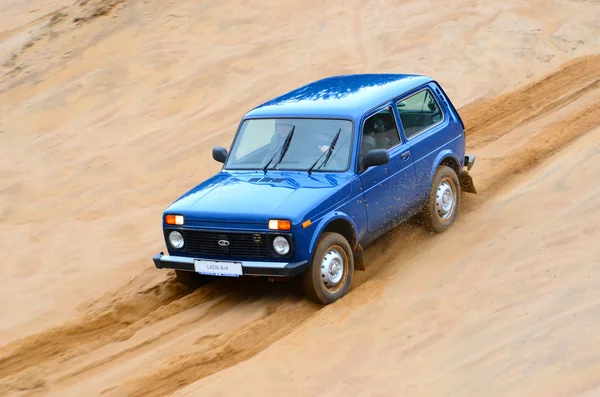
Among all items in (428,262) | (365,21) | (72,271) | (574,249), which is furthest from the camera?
(365,21)

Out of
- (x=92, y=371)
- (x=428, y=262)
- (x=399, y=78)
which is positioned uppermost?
(x=399, y=78)

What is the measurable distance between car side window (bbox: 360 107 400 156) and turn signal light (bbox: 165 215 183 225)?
6.05 ft

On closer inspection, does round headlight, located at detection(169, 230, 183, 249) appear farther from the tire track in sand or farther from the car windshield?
the car windshield

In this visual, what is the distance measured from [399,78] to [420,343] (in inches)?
145

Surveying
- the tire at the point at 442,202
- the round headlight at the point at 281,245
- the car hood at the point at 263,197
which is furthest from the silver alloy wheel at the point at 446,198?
the round headlight at the point at 281,245

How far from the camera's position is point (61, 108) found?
15.5 meters

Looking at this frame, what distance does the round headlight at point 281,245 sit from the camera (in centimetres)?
786

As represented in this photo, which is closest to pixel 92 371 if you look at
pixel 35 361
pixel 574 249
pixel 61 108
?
pixel 35 361

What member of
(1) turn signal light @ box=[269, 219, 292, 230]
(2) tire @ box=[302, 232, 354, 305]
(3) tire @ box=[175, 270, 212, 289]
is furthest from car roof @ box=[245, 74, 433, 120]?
(3) tire @ box=[175, 270, 212, 289]

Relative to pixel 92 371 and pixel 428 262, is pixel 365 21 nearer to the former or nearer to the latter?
pixel 428 262

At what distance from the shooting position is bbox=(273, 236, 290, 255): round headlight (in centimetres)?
786

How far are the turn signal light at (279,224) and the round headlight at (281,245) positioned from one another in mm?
97

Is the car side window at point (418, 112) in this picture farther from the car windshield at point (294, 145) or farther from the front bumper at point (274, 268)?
the front bumper at point (274, 268)

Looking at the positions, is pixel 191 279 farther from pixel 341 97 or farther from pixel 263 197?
pixel 341 97
